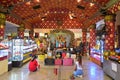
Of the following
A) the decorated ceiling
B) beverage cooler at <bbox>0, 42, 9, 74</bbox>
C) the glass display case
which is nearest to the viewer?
beverage cooler at <bbox>0, 42, 9, 74</bbox>

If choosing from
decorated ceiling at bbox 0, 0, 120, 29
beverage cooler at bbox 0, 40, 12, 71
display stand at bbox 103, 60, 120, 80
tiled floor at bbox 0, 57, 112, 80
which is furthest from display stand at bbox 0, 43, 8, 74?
display stand at bbox 103, 60, 120, 80

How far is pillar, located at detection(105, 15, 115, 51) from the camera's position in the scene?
11016mm

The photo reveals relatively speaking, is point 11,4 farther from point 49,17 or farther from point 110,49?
point 49,17

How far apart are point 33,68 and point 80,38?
46.1ft

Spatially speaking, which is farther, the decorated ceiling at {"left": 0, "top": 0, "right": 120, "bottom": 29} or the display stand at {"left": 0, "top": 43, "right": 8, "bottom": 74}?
the decorated ceiling at {"left": 0, "top": 0, "right": 120, "bottom": 29}

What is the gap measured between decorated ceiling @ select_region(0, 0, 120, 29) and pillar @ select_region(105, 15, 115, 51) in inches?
15.9

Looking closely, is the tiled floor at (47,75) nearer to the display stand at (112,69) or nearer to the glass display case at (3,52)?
the display stand at (112,69)

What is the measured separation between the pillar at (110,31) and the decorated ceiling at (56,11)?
0.40m

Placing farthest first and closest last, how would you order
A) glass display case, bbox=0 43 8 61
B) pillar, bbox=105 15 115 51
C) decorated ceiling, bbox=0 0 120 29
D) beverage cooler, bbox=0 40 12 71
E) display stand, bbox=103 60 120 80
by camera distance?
1. decorated ceiling, bbox=0 0 120 29
2. pillar, bbox=105 15 115 51
3. beverage cooler, bbox=0 40 12 71
4. glass display case, bbox=0 43 8 61
5. display stand, bbox=103 60 120 80

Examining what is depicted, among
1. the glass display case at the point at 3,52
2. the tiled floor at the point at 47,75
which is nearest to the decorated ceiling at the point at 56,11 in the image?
the glass display case at the point at 3,52

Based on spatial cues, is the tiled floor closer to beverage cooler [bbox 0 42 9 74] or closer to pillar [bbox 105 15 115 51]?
beverage cooler [bbox 0 42 9 74]

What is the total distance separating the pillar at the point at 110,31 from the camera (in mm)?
11016

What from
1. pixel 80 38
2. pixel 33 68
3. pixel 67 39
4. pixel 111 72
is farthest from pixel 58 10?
pixel 111 72

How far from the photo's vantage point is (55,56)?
13562mm
